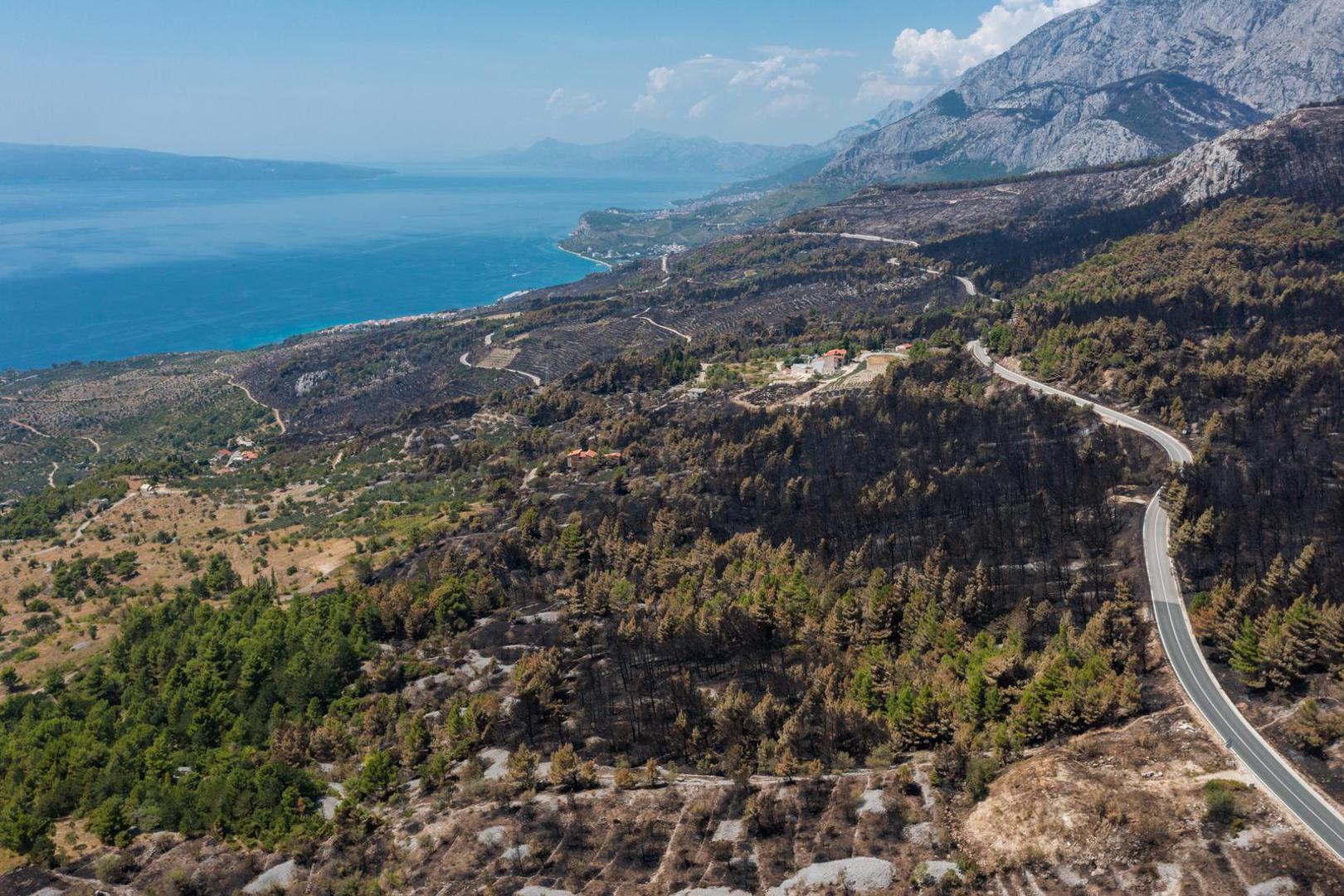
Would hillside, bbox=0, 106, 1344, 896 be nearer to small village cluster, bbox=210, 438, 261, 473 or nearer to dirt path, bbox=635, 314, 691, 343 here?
small village cluster, bbox=210, 438, 261, 473

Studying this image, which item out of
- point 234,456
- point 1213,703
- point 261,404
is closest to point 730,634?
point 1213,703

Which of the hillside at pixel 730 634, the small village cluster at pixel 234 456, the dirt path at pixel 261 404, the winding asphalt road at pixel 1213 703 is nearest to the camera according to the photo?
the winding asphalt road at pixel 1213 703

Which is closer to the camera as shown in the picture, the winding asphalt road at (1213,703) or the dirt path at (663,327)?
the winding asphalt road at (1213,703)

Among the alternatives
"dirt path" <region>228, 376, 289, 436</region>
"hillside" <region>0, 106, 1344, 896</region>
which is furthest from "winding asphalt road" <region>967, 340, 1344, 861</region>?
"dirt path" <region>228, 376, 289, 436</region>

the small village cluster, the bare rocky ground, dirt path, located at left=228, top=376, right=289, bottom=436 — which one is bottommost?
the small village cluster

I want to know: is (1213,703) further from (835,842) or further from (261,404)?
(261,404)

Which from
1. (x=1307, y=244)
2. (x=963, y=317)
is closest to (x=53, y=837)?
(x=963, y=317)

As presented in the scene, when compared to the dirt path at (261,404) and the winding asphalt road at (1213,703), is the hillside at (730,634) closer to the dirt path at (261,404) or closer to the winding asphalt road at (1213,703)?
the winding asphalt road at (1213,703)

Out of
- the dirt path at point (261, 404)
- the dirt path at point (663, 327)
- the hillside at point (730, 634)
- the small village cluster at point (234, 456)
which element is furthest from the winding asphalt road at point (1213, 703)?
the dirt path at point (261, 404)

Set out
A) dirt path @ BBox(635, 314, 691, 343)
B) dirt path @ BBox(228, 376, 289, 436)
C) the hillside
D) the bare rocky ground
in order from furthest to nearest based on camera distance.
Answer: dirt path @ BBox(635, 314, 691, 343), dirt path @ BBox(228, 376, 289, 436), the hillside, the bare rocky ground
